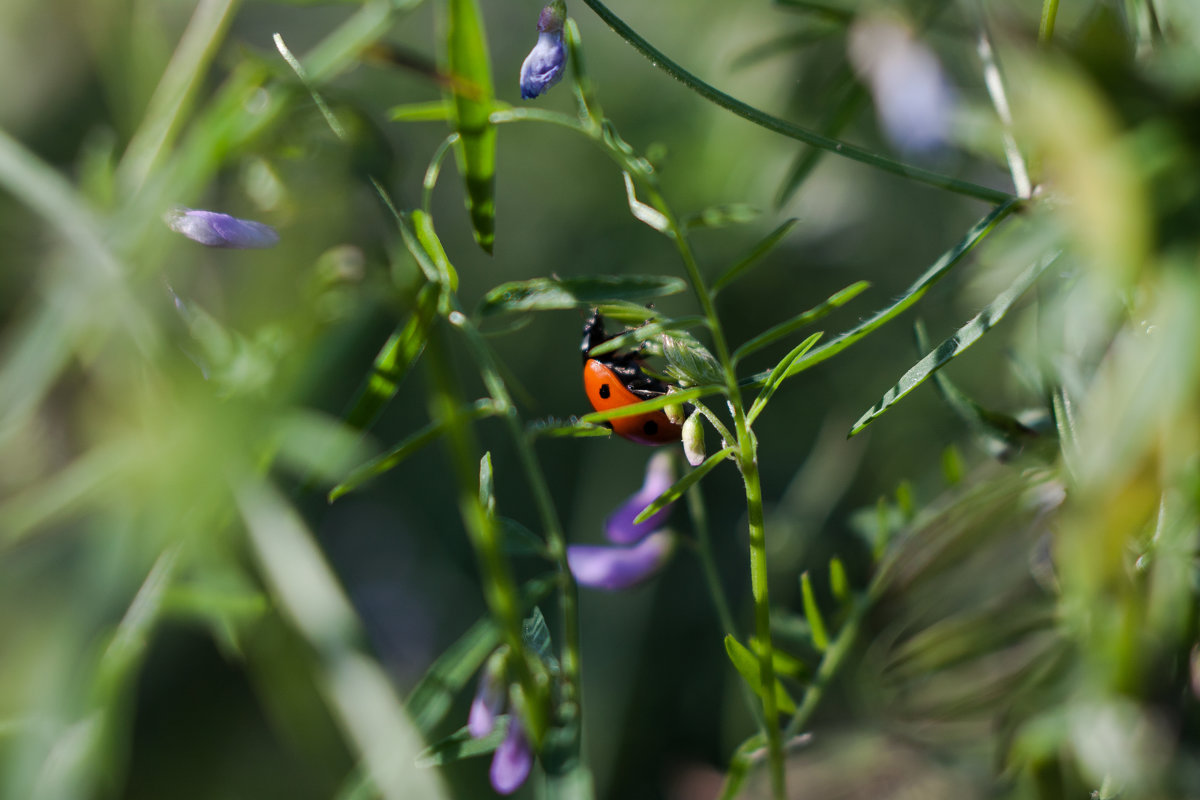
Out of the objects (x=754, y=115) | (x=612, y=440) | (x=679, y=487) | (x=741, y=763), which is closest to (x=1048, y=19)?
(x=754, y=115)

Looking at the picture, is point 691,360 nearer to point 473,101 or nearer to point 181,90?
point 473,101

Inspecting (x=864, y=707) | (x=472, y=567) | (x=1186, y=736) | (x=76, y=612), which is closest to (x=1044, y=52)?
(x=1186, y=736)

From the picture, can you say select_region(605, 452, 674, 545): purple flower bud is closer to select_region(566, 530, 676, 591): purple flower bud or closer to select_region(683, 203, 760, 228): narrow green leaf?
select_region(566, 530, 676, 591): purple flower bud

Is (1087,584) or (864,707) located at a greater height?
(1087,584)

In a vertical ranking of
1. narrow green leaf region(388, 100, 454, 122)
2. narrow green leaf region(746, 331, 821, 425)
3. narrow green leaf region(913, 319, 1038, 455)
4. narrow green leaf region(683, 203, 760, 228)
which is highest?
narrow green leaf region(388, 100, 454, 122)

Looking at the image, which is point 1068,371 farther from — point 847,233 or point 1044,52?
point 847,233

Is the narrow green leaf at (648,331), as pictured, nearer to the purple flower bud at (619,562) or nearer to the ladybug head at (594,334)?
the purple flower bud at (619,562)

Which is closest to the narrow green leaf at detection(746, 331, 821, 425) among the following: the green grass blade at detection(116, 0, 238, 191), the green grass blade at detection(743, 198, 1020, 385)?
the green grass blade at detection(743, 198, 1020, 385)
